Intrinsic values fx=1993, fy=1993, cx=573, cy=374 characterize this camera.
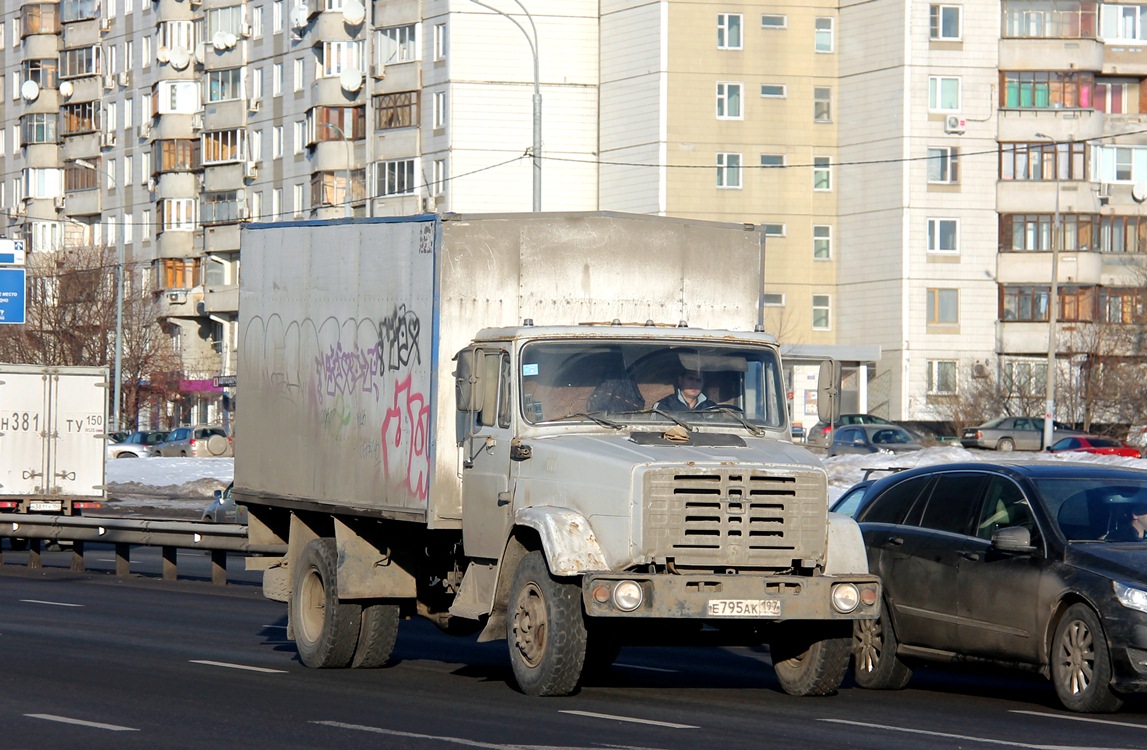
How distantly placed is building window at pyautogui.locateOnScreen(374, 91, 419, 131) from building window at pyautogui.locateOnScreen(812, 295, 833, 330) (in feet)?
56.2

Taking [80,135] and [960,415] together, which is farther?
[80,135]

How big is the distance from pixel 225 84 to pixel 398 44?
497 inches

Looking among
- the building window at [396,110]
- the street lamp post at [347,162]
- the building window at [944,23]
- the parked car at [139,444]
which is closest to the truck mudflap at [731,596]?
the parked car at [139,444]

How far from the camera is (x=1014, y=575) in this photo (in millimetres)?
12711

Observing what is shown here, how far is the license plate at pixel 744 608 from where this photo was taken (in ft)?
38.3

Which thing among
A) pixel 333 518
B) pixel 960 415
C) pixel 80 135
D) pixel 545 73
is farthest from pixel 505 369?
pixel 80 135

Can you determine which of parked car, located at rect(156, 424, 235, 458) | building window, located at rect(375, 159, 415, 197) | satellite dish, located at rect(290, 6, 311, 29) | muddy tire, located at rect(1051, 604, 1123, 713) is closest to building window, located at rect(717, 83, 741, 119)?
building window, located at rect(375, 159, 415, 197)

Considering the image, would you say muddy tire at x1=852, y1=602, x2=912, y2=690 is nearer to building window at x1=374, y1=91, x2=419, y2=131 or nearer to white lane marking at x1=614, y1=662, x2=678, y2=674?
white lane marking at x1=614, y1=662, x2=678, y2=674

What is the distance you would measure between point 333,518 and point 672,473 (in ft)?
13.2

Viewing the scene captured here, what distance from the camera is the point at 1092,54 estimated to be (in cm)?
7475

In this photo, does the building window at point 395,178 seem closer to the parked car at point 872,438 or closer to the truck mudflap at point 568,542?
the parked car at point 872,438

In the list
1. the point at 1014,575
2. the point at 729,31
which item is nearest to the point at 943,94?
the point at 729,31

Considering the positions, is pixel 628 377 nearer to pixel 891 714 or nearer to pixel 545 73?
pixel 891 714

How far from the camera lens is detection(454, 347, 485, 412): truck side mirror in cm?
1277
